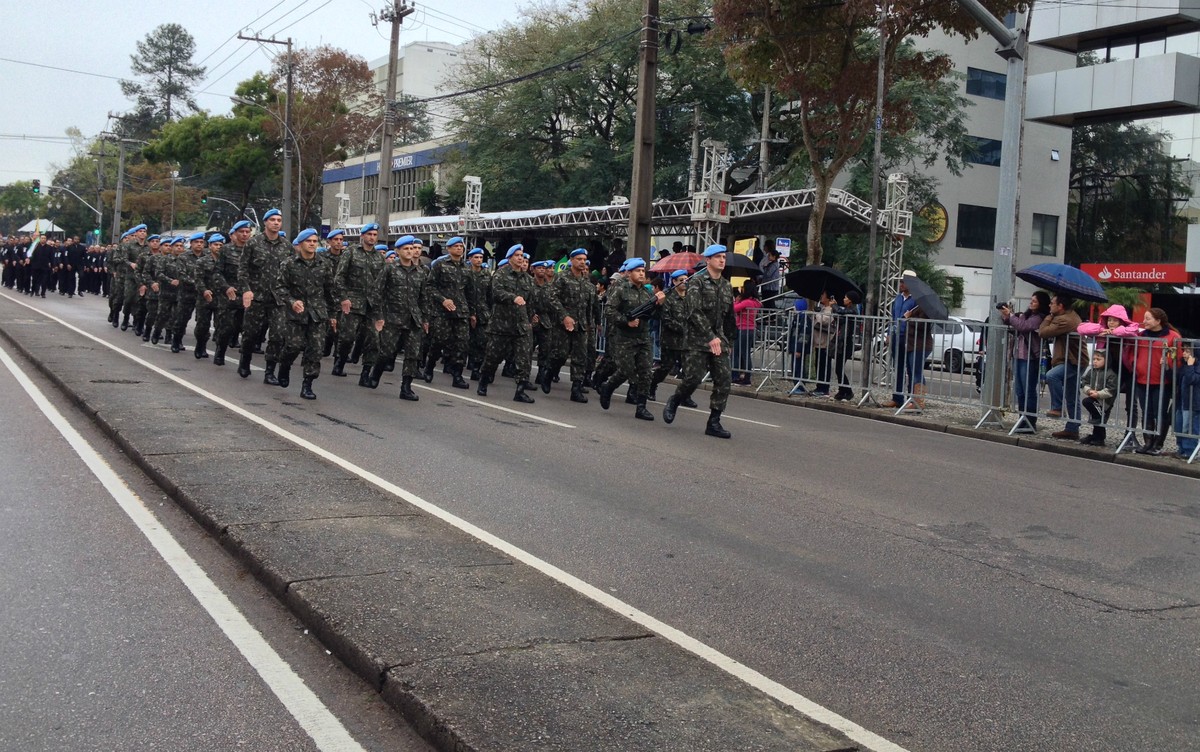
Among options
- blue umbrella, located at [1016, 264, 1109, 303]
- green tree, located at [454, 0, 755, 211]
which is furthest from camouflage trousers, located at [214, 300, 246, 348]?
green tree, located at [454, 0, 755, 211]

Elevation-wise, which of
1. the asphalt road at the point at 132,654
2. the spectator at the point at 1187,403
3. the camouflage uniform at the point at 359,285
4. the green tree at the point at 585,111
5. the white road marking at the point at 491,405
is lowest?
the asphalt road at the point at 132,654

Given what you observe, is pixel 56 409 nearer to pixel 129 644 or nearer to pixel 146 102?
pixel 129 644

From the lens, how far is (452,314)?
16.7 m

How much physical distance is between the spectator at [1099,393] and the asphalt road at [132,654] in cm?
960

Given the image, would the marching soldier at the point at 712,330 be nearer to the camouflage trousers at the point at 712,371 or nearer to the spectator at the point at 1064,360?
the camouflage trousers at the point at 712,371

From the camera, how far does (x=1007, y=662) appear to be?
499 centimetres

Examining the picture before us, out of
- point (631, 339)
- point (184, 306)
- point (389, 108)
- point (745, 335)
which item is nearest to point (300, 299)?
point (631, 339)

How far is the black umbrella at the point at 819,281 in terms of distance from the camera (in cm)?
1791

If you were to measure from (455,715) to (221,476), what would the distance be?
4.35 meters

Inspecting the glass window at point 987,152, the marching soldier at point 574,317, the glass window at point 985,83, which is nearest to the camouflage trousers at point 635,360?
the marching soldier at point 574,317

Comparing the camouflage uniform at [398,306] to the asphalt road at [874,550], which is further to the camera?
the camouflage uniform at [398,306]

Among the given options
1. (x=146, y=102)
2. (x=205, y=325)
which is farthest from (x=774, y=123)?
(x=146, y=102)

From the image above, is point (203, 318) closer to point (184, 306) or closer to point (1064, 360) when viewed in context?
point (184, 306)

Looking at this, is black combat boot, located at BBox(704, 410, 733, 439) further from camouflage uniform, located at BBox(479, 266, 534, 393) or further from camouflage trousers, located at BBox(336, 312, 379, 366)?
camouflage trousers, located at BBox(336, 312, 379, 366)
